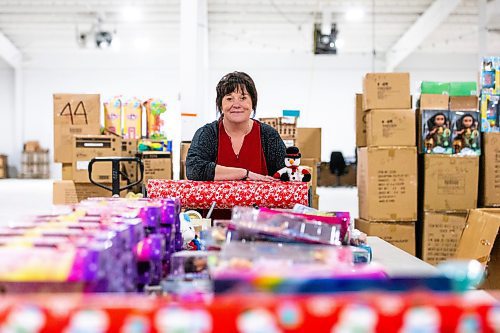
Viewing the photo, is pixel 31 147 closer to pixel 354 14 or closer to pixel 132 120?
pixel 354 14

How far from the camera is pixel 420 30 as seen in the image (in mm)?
Answer: 12523

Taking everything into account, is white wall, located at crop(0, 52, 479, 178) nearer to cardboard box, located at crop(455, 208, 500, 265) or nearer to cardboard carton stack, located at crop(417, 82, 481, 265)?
cardboard carton stack, located at crop(417, 82, 481, 265)

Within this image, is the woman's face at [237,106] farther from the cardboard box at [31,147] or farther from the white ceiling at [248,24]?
the cardboard box at [31,147]

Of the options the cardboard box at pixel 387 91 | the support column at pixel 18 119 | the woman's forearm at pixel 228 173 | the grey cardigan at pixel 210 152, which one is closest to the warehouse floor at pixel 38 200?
the cardboard box at pixel 387 91

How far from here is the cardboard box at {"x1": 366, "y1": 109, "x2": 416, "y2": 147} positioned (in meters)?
4.78

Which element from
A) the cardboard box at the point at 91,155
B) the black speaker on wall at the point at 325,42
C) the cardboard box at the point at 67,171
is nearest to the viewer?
the cardboard box at the point at 91,155

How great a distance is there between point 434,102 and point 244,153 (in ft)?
8.84

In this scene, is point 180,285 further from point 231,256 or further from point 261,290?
point 261,290

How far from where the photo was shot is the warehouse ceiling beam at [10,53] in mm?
14656

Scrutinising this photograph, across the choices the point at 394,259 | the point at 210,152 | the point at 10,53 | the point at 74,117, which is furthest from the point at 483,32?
the point at 10,53

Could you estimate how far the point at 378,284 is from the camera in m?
0.64

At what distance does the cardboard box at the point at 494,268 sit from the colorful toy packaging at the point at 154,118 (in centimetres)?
419

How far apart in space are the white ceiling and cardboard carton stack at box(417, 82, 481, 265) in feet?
17.7

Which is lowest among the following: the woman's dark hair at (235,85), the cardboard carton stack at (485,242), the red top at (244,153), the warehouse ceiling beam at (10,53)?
the cardboard carton stack at (485,242)
